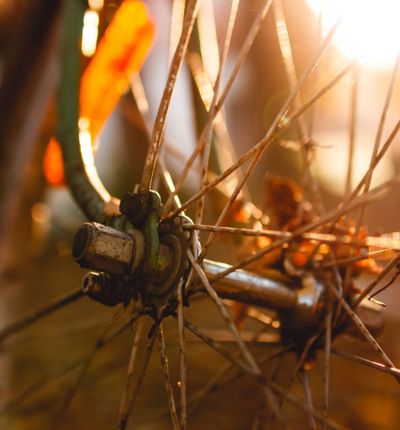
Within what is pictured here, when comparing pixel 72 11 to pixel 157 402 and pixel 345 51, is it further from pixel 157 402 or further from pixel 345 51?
pixel 157 402

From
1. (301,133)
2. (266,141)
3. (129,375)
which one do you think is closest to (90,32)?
(301,133)

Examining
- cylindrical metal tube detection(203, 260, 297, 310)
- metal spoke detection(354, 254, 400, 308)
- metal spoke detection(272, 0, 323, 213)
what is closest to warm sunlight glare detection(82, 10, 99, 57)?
metal spoke detection(272, 0, 323, 213)

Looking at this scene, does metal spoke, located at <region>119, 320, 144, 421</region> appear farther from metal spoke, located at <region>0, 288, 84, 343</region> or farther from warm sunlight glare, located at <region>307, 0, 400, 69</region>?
warm sunlight glare, located at <region>307, 0, 400, 69</region>

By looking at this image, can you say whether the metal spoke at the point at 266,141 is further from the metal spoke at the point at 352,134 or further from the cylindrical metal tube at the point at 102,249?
the metal spoke at the point at 352,134

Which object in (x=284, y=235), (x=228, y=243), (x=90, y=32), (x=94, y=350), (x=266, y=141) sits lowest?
(x=94, y=350)

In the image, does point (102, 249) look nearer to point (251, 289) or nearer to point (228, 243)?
point (251, 289)

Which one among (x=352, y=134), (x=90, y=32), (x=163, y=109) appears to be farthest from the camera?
(x=90, y=32)

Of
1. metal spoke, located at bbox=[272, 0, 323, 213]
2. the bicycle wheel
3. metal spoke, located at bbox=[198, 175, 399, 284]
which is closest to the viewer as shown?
metal spoke, located at bbox=[198, 175, 399, 284]

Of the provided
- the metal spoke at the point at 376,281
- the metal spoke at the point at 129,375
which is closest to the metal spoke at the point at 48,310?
the metal spoke at the point at 129,375
